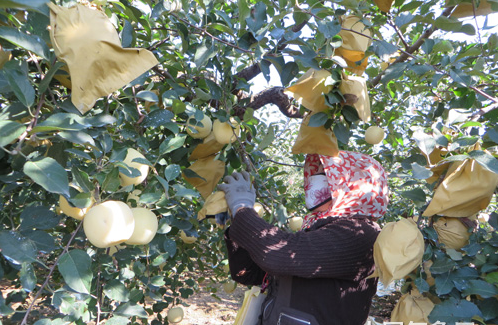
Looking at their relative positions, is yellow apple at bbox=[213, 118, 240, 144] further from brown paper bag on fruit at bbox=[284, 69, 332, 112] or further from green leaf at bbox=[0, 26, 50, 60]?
green leaf at bbox=[0, 26, 50, 60]

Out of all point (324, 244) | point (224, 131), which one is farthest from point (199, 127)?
point (324, 244)

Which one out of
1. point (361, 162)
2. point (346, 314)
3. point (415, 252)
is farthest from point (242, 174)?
point (415, 252)

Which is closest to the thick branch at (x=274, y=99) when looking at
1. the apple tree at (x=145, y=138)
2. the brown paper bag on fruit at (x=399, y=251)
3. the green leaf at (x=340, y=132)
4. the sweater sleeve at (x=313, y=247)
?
the apple tree at (x=145, y=138)

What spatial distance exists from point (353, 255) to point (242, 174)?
579 mm

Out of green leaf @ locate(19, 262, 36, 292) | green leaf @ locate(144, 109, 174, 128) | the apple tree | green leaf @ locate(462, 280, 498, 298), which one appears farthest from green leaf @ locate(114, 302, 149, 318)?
green leaf @ locate(462, 280, 498, 298)

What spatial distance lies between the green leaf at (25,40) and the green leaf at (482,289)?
114 cm

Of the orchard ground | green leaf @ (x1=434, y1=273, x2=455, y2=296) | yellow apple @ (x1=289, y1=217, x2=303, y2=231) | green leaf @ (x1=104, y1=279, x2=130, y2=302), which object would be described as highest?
green leaf @ (x1=434, y1=273, x2=455, y2=296)

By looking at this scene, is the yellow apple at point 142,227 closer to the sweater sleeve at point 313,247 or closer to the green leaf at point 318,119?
the sweater sleeve at point 313,247

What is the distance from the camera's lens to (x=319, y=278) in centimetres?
141

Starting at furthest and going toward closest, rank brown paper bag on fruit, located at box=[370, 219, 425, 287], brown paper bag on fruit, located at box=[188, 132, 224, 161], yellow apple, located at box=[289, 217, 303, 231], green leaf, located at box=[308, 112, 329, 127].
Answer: yellow apple, located at box=[289, 217, 303, 231]
brown paper bag on fruit, located at box=[188, 132, 224, 161]
green leaf, located at box=[308, 112, 329, 127]
brown paper bag on fruit, located at box=[370, 219, 425, 287]

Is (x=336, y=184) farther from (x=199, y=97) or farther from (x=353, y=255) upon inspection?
(x=199, y=97)

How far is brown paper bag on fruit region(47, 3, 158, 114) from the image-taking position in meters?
0.82

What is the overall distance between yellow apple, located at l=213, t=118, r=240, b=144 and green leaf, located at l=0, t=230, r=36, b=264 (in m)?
0.77

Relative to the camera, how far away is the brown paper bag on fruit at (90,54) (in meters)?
0.82
